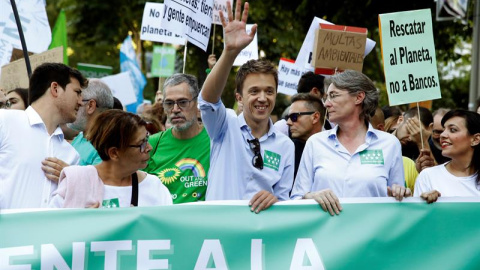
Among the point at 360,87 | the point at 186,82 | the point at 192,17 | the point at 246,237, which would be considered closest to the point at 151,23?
the point at 192,17

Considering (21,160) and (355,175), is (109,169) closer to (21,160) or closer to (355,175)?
(21,160)

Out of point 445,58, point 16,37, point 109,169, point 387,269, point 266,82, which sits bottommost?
point 387,269

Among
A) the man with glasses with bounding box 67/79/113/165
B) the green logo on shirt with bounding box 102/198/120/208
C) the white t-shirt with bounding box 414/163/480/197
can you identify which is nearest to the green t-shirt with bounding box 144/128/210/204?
the man with glasses with bounding box 67/79/113/165

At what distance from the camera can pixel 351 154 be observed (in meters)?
5.04

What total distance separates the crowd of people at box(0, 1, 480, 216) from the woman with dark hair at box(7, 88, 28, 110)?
1449 mm

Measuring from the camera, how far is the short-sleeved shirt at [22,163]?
476 centimetres

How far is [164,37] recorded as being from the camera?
33.1 feet

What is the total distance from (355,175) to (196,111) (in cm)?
160

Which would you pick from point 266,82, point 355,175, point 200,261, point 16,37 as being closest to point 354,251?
point 355,175

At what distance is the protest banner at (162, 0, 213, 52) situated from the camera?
780 cm

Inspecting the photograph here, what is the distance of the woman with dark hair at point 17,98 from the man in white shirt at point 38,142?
6.70ft

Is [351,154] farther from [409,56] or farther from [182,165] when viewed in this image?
[409,56]

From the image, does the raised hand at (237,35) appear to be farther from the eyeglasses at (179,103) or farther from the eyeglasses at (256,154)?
the eyeglasses at (179,103)

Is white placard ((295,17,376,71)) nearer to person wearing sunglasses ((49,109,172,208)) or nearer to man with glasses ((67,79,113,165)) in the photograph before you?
man with glasses ((67,79,113,165))
